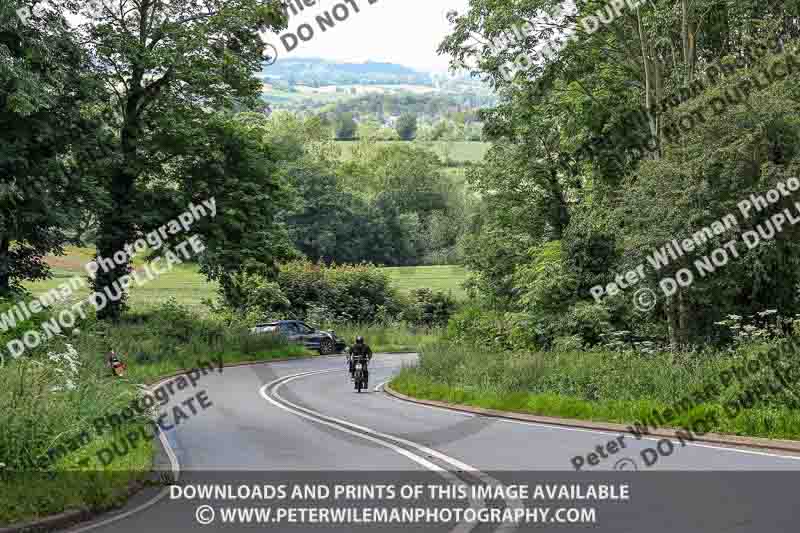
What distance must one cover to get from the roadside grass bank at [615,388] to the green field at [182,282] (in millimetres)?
21075

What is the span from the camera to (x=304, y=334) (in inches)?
1960

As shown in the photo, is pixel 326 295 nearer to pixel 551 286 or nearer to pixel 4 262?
pixel 551 286

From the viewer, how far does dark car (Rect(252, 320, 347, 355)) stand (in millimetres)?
47781

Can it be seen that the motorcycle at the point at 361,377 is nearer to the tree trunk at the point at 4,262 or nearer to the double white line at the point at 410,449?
the double white line at the point at 410,449

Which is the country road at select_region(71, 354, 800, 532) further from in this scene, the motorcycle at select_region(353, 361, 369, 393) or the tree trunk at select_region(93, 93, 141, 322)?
the tree trunk at select_region(93, 93, 141, 322)

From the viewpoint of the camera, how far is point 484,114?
39125mm

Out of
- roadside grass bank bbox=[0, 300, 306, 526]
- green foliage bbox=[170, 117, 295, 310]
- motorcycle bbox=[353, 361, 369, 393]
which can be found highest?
green foliage bbox=[170, 117, 295, 310]

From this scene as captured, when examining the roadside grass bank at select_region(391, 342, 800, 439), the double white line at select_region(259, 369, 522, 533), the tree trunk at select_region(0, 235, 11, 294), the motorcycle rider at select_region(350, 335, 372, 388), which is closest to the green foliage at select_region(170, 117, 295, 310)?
the motorcycle rider at select_region(350, 335, 372, 388)

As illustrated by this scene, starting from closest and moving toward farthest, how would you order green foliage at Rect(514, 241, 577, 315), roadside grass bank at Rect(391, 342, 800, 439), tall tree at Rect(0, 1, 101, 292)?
roadside grass bank at Rect(391, 342, 800, 439), tall tree at Rect(0, 1, 101, 292), green foliage at Rect(514, 241, 577, 315)

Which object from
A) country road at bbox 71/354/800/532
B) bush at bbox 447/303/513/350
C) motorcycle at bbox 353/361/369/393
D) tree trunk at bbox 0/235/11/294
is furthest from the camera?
bush at bbox 447/303/513/350

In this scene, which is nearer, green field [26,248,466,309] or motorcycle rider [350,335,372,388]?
motorcycle rider [350,335,372,388]

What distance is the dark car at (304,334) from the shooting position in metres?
47.8

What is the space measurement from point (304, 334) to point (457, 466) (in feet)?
125

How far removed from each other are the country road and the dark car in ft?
83.0
